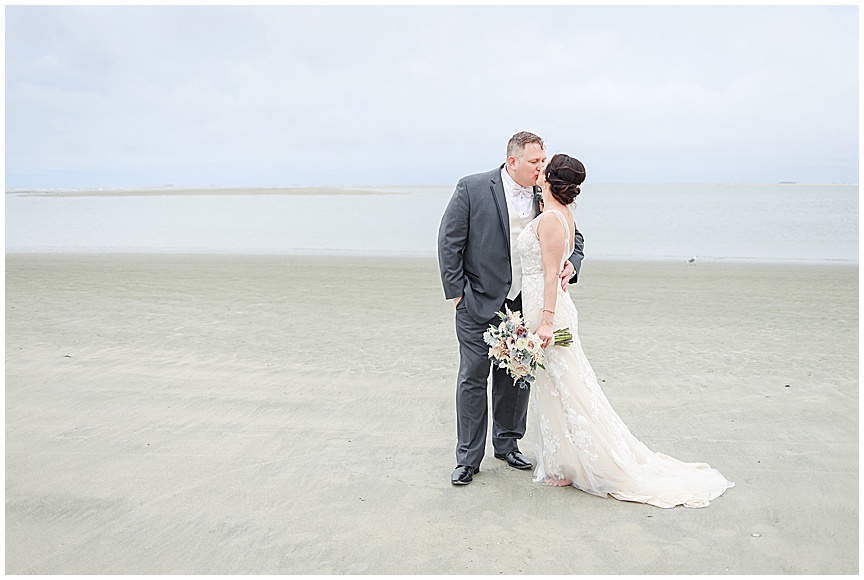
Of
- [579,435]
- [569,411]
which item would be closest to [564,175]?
[569,411]

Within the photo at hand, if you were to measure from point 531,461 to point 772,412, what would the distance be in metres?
2.36

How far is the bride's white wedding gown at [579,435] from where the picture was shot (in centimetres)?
452

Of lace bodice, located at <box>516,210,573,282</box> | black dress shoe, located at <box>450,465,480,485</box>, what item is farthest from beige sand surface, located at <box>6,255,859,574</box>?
lace bodice, located at <box>516,210,573,282</box>

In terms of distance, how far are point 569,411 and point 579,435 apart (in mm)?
153

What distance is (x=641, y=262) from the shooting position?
63.7 ft

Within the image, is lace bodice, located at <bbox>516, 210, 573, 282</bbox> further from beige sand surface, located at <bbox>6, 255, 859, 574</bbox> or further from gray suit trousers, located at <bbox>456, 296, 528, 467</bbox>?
beige sand surface, located at <bbox>6, 255, 859, 574</bbox>

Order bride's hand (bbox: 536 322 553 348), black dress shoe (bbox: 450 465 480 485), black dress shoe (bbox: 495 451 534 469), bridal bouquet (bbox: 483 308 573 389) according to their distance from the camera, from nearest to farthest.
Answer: bridal bouquet (bbox: 483 308 573 389) → bride's hand (bbox: 536 322 553 348) → black dress shoe (bbox: 450 465 480 485) → black dress shoe (bbox: 495 451 534 469)

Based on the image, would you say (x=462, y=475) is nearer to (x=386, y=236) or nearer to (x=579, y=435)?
(x=579, y=435)

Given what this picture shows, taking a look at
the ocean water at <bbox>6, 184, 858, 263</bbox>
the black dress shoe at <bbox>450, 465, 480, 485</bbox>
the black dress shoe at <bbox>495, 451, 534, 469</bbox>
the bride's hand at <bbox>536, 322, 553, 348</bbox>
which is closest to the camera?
the bride's hand at <bbox>536, 322, 553, 348</bbox>

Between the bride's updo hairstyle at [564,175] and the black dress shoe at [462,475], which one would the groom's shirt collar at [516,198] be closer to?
the bride's updo hairstyle at [564,175]

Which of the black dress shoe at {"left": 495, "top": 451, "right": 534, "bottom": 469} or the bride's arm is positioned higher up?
the bride's arm

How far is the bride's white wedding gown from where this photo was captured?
4523 mm

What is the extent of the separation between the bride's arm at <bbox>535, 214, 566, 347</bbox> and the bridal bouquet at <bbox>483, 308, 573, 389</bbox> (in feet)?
0.26

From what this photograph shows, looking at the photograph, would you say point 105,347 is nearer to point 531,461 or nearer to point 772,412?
point 531,461
